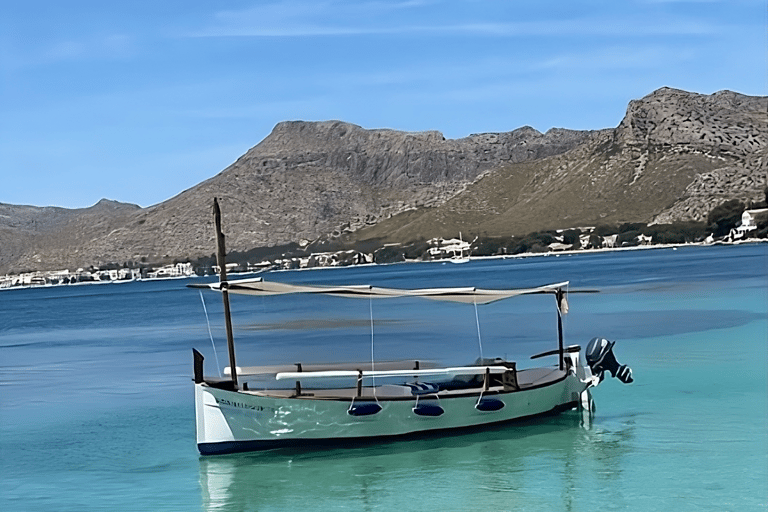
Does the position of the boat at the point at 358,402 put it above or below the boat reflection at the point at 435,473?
above

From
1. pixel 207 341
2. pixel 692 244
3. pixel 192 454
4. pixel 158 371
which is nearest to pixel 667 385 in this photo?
pixel 192 454

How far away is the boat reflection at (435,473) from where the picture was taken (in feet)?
57.1

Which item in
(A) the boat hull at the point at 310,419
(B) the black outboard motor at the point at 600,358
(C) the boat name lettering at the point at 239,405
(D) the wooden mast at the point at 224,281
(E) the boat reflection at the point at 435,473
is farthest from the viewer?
(B) the black outboard motor at the point at 600,358

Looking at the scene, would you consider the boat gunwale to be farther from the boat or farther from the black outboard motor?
the black outboard motor

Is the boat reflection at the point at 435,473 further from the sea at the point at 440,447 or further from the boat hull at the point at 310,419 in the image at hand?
the boat hull at the point at 310,419

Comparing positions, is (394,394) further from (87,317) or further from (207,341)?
(87,317)

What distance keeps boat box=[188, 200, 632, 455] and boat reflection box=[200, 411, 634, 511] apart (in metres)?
0.36

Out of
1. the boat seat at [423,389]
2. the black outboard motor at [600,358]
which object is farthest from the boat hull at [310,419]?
the black outboard motor at [600,358]

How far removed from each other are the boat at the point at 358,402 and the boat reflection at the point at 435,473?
364mm

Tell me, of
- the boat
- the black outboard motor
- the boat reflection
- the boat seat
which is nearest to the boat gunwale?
the boat

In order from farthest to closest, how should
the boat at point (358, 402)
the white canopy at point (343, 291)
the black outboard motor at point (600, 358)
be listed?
1. the black outboard motor at point (600, 358)
2. the white canopy at point (343, 291)
3. the boat at point (358, 402)

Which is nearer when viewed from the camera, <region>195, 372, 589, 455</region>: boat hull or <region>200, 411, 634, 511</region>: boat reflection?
<region>200, 411, 634, 511</region>: boat reflection

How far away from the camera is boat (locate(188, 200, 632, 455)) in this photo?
1989 centimetres

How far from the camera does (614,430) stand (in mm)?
22234
